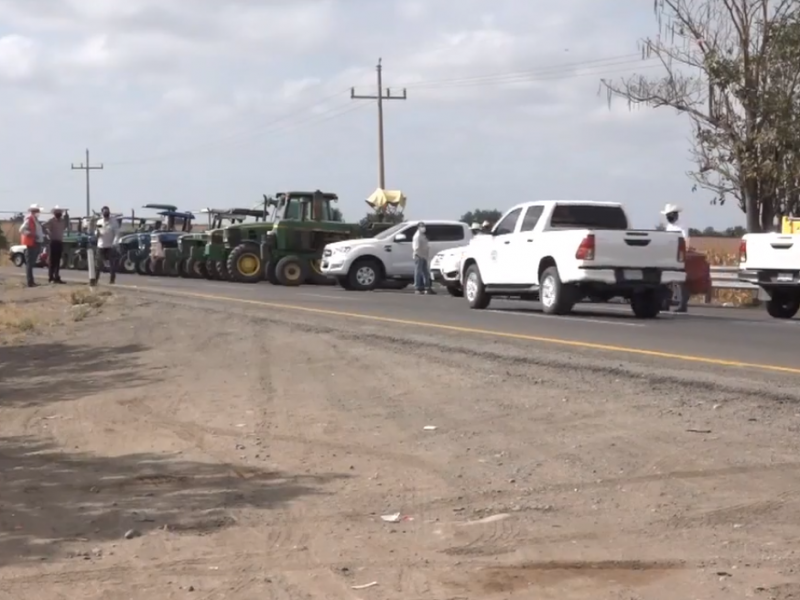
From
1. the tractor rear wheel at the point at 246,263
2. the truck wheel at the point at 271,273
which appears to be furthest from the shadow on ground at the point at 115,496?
the tractor rear wheel at the point at 246,263

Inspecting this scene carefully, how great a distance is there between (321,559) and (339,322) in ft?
40.3

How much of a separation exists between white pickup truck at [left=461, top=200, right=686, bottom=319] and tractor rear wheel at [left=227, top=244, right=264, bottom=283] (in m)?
16.4

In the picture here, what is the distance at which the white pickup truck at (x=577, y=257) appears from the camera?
20.4 meters

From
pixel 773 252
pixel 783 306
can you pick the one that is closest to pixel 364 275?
pixel 783 306

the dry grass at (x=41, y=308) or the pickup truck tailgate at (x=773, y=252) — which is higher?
the pickup truck tailgate at (x=773, y=252)

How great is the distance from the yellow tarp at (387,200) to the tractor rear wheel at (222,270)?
799cm

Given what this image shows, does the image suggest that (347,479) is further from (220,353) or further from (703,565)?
(220,353)

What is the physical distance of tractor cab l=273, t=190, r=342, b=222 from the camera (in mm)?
37750

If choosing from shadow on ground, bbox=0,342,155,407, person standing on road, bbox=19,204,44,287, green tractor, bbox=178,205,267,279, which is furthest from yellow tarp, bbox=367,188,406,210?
shadow on ground, bbox=0,342,155,407

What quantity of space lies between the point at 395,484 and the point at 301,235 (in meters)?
29.4

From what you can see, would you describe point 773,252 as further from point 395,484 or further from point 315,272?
point 315,272

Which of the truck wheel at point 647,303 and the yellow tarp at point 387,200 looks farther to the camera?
the yellow tarp at point 387,200

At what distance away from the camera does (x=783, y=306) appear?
2284 cm

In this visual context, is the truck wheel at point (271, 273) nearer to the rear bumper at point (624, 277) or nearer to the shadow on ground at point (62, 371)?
the rear bumper at point (624, 277)
